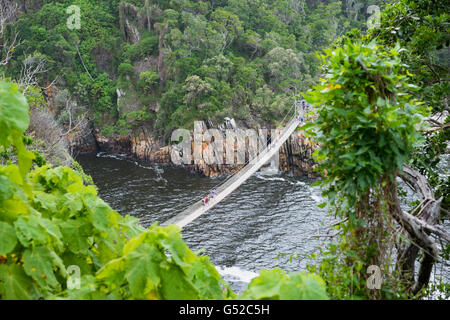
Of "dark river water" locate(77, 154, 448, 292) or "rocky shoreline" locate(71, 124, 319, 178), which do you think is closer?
"dark river water" locate(77, 154, 448, 292)

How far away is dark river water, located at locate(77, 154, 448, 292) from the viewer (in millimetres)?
11456

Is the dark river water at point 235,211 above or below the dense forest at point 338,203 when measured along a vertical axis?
below

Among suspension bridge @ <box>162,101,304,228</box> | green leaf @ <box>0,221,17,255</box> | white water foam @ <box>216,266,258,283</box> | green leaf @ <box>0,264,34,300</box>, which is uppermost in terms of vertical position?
green leaf @ <box>0,221,17,255</box>

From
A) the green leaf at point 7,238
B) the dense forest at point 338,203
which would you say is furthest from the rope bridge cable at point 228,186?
the green leaf at point 7,238

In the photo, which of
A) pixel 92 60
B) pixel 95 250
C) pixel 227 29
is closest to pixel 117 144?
pixel 92 60

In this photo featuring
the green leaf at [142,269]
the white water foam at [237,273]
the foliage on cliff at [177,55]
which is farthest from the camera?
the foliage on cliff at [177,55]

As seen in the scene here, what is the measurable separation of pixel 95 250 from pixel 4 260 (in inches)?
14.6

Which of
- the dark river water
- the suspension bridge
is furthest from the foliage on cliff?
the suspension bridge

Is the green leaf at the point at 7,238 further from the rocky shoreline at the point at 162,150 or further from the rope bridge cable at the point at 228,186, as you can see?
the rocky shoreline at the point at 162,150

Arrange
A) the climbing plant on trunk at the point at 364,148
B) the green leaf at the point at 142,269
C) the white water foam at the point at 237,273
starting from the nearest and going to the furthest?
the green leaf at the point at 142,269 → the climbing plant on trunk at the point at 364,148 → the white water foam at the point at 237,273

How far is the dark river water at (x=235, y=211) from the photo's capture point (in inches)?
451

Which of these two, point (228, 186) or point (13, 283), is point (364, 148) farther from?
point (228, 186)

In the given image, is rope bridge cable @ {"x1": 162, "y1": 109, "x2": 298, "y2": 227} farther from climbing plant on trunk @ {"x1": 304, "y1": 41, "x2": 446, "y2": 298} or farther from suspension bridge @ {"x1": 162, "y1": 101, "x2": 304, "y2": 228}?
climbing plant on trunk @ {"x1": 304, "y1": 41, "x2": 446, "y2": 298}

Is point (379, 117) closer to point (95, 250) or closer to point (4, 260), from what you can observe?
point (95, 250)
